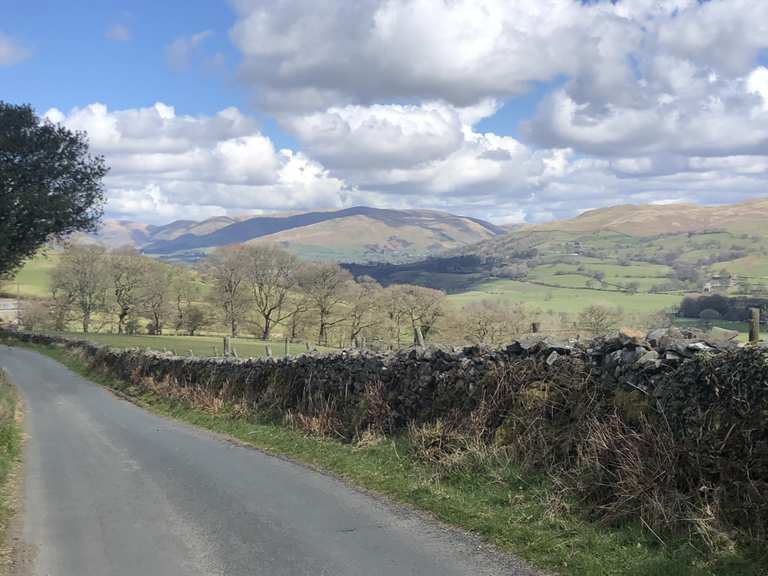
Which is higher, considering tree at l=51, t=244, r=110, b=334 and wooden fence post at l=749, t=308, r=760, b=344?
tree at l=51, t=244, r=110, b=334

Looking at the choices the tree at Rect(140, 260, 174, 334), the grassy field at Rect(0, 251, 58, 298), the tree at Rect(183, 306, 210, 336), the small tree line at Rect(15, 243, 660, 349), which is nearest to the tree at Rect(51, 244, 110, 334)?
the small tree line at Rect(15, 243, 660, 349)

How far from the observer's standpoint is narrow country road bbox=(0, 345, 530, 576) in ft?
22.7

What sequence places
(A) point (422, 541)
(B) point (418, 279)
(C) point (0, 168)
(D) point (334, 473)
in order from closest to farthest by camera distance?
1. (A) point (422, 541)
2. (D) point (334, 473)
3. (C) point (0, 168)
4. (B) point (418, 279)

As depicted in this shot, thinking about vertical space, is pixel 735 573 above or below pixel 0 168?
below

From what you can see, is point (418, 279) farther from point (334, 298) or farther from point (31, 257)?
point (31, 257)

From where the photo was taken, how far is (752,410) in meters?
6.50

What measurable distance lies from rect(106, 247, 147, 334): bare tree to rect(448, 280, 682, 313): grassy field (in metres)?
41.8

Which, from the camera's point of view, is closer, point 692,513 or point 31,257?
point 692,513

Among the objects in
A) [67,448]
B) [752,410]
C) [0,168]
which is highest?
[0,168]

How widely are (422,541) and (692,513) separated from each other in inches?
118

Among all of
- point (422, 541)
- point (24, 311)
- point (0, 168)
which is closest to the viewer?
point (422, 541)

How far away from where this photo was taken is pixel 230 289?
278ft

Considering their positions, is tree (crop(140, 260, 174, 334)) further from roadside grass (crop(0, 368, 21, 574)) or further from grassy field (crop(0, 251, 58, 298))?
roadside grass (crop(0, 368, 21, 574))

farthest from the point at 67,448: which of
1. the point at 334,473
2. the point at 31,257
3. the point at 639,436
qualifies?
the point at 31,257
